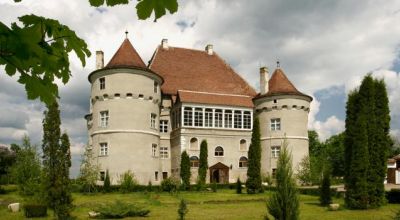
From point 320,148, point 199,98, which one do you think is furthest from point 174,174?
point 320,148

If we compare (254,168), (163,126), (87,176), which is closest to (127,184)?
(87,176)

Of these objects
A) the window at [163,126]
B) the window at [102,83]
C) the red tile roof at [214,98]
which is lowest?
the window at [163,126]

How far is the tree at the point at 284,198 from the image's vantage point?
47.0 feet

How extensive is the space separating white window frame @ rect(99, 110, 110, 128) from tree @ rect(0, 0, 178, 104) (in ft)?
128

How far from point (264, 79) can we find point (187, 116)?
391 inches

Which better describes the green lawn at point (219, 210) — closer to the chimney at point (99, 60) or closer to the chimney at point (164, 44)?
the chimney at point (99, 60)

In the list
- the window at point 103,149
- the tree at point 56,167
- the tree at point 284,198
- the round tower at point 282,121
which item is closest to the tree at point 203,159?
the round tower at point 282,121

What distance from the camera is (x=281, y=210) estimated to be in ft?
47.2

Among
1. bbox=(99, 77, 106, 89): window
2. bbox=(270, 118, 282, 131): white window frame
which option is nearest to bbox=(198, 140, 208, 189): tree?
bbox=(270, 118, 282, 131): white window frame

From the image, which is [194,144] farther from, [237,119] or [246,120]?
[246,120]

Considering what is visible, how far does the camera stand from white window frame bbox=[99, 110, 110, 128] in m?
41.9

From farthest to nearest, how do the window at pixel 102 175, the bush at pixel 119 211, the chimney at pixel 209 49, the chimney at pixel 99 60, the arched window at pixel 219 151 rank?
1. the chimney at pixel 209 49
2. the arched window at pixel 219 151
3. the chimney at pixel 99 60
4. the window at pixel 102 175
5. the bush at pixel 119 211

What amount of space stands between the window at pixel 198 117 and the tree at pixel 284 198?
29.4 meters

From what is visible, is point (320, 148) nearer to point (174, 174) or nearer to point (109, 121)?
point (174, 174)
